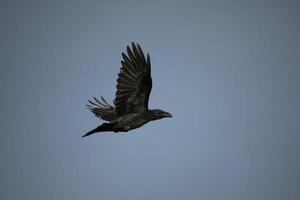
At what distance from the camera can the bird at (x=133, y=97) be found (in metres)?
20.1

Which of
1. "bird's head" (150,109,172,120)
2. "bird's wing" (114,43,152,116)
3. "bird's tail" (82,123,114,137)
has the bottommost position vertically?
"bird's tail" (82,123,114,137)

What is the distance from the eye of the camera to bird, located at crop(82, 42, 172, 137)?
20109 millimetres

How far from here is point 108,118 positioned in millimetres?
24500

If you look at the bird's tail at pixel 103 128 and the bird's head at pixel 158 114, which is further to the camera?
the bird's head at pixel 158 114

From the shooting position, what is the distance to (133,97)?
816 inches

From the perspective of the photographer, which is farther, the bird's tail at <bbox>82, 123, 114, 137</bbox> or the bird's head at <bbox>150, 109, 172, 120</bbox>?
the bird's head at <bbox>150, 109, 172, 120</bbox>

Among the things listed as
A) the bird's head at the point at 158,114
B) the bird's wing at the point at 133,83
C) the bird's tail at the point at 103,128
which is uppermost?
the bird's wing at the point at 133,83

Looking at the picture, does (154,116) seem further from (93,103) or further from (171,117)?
(93,103)

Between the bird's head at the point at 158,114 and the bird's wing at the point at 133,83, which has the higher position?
the bird's wing at the point at 133,83

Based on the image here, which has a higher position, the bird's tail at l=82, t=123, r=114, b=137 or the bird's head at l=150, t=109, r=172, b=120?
the bird's head at l=150, t=109, r=172, b=120

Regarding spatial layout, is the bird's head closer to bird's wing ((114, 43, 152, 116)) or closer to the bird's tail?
bird's wing ((114, 43, 152, 116))

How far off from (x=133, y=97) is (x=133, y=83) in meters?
0.58

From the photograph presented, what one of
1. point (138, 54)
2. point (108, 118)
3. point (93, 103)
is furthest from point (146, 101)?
point (93, 103)

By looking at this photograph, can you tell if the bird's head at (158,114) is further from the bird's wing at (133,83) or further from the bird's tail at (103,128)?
the bird's tail at (103,128)
